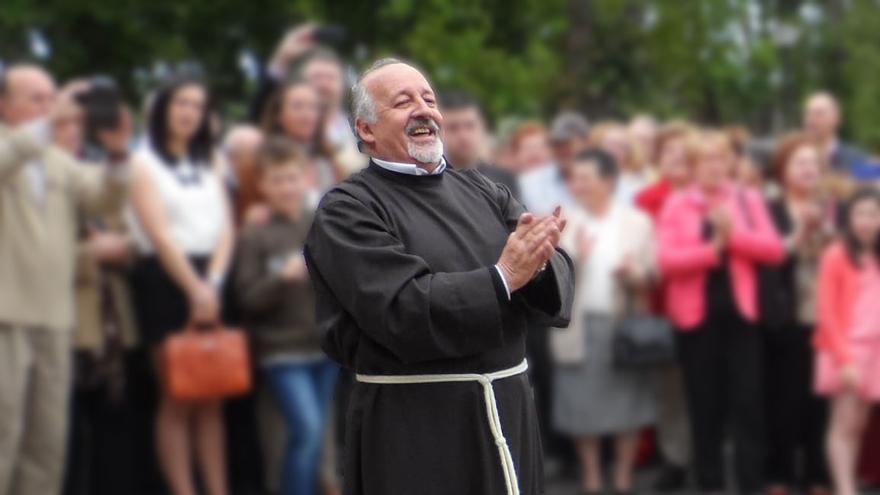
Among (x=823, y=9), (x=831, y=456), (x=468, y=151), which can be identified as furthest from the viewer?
(x=823, y=9)

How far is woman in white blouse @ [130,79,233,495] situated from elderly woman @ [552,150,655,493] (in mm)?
1961

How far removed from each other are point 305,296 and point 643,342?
191cm

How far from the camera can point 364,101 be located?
5102 mm

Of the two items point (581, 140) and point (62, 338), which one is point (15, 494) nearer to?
point (62, 338)

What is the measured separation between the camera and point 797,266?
987 centimetres

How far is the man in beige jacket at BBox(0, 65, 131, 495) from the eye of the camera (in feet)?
26.8

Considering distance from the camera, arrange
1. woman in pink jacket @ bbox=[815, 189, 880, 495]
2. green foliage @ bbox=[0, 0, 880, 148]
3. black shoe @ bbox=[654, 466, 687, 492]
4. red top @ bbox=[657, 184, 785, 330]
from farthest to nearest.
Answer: green foliage @ bbox=[0, 0, 880, 148], black shoe @ bbox=[654, 466, 687, 492], red top @ bbox=[657, 184, 785, 330], woman in pink jacket @ bbox=[815, 189, 880, 495]

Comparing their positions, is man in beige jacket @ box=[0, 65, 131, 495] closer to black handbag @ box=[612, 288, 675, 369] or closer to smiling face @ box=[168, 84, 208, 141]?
smiling face @ box=[168, 84, 208, 141]

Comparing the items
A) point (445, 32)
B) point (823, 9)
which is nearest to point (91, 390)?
point (445, 32)

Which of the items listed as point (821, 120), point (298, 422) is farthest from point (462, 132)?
point (821, 120)

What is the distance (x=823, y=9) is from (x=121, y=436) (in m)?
30.6

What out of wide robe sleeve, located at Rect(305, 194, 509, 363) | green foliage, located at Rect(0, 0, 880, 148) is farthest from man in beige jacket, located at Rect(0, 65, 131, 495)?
green foliage, located at Rect(0, 0, 880, 148)

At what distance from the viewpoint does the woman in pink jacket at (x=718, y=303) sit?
31.1 feet

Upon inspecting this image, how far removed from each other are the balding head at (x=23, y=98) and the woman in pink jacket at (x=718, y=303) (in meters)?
3.41
